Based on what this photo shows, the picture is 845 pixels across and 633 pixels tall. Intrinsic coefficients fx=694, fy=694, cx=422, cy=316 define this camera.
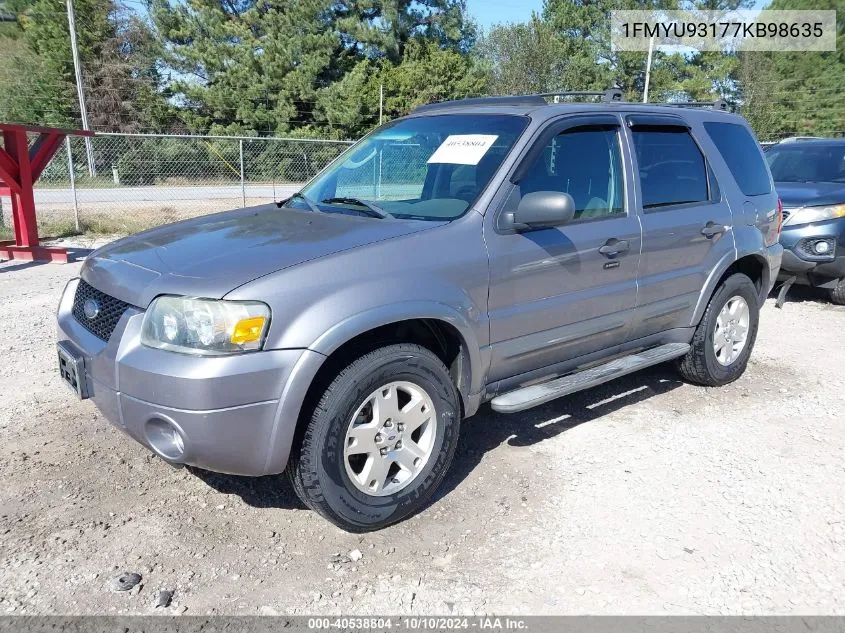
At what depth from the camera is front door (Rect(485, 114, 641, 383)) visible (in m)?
3.46

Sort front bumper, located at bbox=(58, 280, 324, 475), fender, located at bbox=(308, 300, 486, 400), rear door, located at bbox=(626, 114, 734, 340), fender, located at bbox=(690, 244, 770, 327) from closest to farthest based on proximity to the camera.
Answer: front bumper, located at bbox=(58, 280, 324, 475) → fender, located at bbox=(308, 300, 486, 400) → rear door, located at bbox=(626, 114, 734, 340) → fender, located at bbox=(690, 244, 770, 327)

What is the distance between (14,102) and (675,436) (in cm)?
3635

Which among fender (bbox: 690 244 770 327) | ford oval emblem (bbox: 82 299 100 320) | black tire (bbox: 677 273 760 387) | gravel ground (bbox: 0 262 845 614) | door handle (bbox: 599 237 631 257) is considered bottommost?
gravel ground (bbox: 0 262 845 614)

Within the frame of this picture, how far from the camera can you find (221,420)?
2.68 metres

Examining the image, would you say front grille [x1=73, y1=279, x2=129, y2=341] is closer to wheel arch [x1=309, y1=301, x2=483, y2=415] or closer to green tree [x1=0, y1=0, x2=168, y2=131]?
wheel arch [x1=309, y1=301, x2=483, y2=415]

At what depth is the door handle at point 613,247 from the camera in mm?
3863

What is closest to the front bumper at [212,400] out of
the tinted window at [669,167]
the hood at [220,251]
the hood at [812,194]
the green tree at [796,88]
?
the hood at [220,251]

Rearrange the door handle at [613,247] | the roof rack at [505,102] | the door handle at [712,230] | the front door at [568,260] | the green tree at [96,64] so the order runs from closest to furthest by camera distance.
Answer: the front door at [568,260]
the door handle at [613,247]
the roof rack at [505,102]
the door handle at [712,230]
the green tree at [96,64]

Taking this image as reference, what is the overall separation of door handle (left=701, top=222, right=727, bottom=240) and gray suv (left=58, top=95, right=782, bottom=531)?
0.01 metres

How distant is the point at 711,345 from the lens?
488cm

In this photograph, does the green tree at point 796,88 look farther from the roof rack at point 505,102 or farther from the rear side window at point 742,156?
the roof rack at point 505,102

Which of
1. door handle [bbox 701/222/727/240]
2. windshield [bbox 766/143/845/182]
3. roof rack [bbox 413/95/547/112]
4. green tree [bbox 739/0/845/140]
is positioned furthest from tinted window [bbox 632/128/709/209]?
green tree [bbox 739/0/845/140]

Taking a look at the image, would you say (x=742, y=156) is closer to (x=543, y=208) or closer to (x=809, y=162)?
(x=543, y=208)

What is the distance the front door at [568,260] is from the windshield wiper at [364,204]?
1.81 feet
